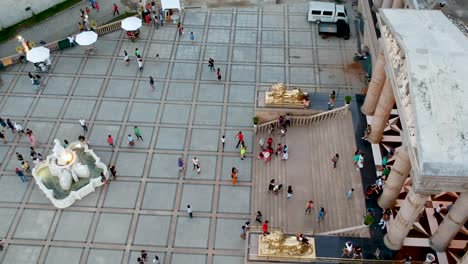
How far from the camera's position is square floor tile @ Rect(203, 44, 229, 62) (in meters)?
42.4

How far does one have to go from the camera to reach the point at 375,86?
32656 millimetres

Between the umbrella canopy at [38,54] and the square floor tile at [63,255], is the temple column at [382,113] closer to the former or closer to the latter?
the square floor tile at [63,255]

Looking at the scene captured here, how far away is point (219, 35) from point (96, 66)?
11.2 m

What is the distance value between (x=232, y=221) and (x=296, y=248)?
5.66 m

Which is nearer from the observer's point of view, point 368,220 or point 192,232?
point 368,220

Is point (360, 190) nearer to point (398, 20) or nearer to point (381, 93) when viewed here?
point (381, 93)

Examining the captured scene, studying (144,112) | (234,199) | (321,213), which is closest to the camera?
(321,213)

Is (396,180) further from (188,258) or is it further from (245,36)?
(245,36)

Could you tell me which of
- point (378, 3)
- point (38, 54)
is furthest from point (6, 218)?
point (378, 3)

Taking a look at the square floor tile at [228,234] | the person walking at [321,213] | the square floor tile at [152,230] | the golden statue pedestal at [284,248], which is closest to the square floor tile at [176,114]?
the square floor tile at [152,230]

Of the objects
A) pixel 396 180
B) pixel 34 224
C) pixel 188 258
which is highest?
pixel 396 180

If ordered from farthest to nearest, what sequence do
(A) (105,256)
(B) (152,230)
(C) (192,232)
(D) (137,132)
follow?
(D) (137,132), (B) (152,230), (C) (192,232), (A) (105,256)

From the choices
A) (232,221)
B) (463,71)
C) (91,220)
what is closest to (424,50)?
(463,71)

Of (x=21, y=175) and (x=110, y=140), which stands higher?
(x=110, y=140)
